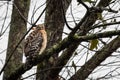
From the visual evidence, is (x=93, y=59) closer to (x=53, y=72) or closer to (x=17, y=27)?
(x=53, y=72)

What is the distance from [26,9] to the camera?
5.99 m

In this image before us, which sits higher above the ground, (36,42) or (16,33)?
(16,33)

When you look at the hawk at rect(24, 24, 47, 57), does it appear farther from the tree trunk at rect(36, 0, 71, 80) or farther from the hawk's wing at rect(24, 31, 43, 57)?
the tree trunk at rect(36, 0, 71, 80)

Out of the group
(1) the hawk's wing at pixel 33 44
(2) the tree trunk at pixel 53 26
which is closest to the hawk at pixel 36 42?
(1) the hawk's wing at pixel 33 44

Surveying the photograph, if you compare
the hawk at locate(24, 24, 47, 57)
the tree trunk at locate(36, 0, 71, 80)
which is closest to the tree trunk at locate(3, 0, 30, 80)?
the hawk at locate(24, 24, 47, 57)

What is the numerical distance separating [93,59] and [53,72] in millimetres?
680

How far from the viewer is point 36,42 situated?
18.7 feet

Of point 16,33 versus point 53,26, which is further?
point 53,26

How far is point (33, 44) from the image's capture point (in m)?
5.56

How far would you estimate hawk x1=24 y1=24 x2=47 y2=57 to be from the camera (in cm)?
538

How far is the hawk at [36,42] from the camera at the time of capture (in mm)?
5383

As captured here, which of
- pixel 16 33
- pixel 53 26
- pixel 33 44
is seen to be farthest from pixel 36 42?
pixel 53 26

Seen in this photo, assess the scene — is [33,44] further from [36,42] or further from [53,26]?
[53,26]

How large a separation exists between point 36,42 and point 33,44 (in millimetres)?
147
